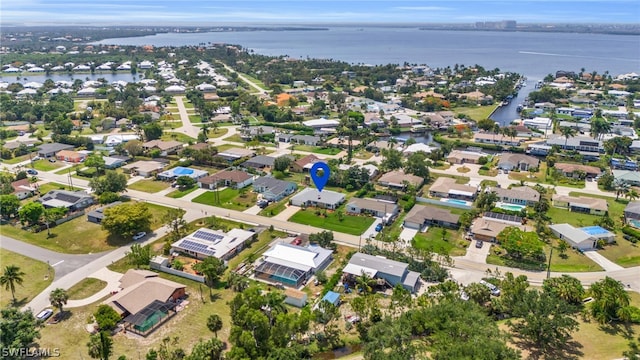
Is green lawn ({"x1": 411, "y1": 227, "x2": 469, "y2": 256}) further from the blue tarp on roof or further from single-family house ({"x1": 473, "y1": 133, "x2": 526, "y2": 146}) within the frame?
single-family house ({"x1": 473, "y1": 133, "x2": 526, "y2": 146})

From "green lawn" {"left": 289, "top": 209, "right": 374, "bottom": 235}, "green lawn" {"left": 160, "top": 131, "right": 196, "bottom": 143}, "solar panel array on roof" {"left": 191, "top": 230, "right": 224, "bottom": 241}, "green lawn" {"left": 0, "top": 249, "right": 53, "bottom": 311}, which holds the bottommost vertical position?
"green lawn" {"left": 0, "top": 249, "right": 53, "bottom": 311}

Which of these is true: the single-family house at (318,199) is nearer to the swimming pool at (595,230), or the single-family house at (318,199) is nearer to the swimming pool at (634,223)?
the swimming pool at (595,230)

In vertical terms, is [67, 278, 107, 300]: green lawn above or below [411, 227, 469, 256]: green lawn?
below

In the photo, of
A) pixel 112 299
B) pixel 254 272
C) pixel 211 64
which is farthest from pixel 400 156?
pixel 211 64

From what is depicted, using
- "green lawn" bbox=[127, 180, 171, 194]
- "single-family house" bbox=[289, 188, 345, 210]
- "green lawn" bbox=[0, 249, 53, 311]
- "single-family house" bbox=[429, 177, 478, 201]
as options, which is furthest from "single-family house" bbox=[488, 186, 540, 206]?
"green lawn" bbox=[0, 249, 53, 311]

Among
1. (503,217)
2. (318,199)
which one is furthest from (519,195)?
(318,199)

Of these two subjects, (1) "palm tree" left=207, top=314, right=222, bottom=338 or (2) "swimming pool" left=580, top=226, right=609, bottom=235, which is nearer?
(1) "palm tree" left=207, top=314, right=222, bottom=338

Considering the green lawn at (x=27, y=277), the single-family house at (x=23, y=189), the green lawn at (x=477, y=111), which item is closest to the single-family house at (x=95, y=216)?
the green lawn at (x=27, y=277)

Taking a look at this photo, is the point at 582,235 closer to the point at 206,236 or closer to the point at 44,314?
the point at 206,236

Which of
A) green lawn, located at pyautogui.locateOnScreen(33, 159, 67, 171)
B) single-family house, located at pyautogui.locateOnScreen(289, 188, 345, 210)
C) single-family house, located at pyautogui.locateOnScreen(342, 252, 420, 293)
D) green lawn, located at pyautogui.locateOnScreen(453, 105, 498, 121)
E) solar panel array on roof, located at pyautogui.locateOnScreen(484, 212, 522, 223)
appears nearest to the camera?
single-family house, located at pyautogui.locateOnScreen(342, 252, 420, 293)
